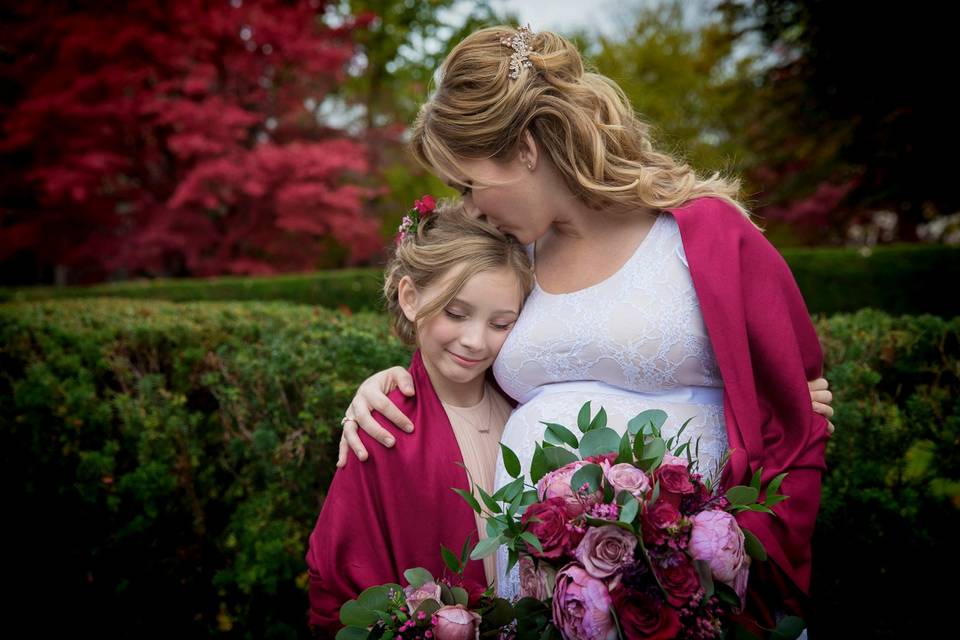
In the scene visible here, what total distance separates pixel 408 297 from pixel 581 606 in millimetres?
1292

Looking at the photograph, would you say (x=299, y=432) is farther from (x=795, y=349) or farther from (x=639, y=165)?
(x=795, y=349)

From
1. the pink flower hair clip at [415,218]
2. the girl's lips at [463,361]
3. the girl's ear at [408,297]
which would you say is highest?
the pink flower hair clip at [415,218]

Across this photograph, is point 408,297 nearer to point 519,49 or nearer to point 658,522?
point 519,49

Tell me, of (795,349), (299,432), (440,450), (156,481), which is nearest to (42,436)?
(156,481)

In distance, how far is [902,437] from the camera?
282cm

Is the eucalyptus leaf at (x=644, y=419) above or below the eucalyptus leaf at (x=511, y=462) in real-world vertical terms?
above

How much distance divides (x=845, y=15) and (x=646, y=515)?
8881mm

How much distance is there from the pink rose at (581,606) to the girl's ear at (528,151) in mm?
1284

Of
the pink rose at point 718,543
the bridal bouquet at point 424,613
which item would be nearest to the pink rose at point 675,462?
the pink rose at point 718,543

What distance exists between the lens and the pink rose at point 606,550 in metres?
1.31

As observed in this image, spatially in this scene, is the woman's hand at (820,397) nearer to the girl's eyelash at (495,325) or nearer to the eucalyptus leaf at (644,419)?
the eucalyptus leaf at (644,419)

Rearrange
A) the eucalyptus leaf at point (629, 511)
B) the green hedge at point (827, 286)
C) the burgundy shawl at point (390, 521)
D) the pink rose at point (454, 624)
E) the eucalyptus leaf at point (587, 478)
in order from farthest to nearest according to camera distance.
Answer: the green hedge at point (827, 286) → the burgundy shawl at point (390, 521) → the pink rose at point (454, 624) → the eucalyptus leaf at point (587, 478) → the eucalyptus leaf at point (629, 511)

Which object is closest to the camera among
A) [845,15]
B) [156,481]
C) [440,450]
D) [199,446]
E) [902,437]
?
[440,450]

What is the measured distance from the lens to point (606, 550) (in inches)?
52.2
